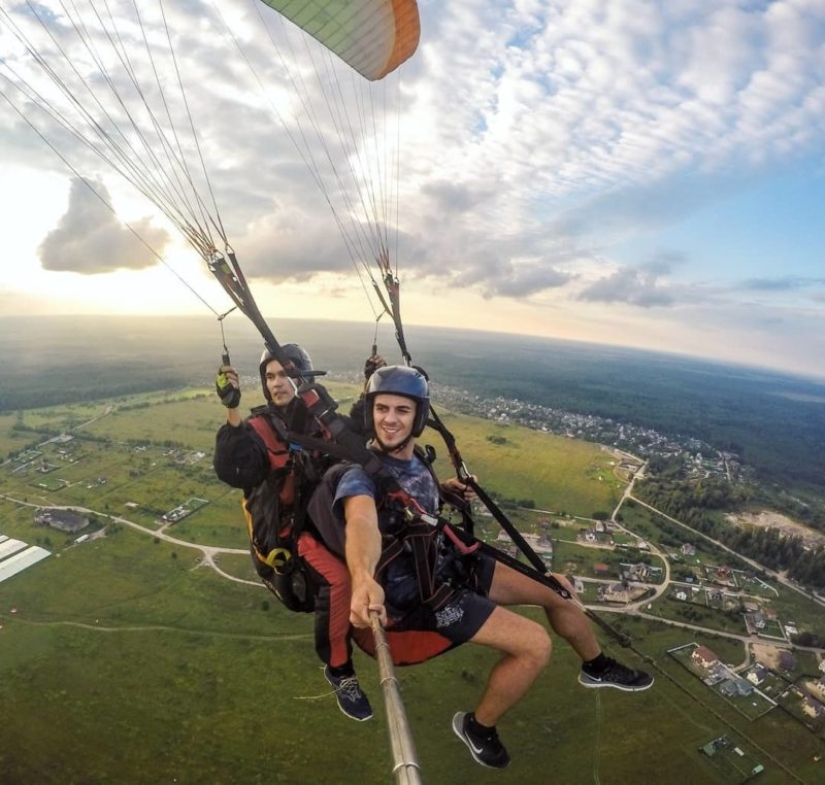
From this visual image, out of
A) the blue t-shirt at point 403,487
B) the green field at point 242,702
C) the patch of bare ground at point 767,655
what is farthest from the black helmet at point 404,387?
the patch of bare ground at point 767,655

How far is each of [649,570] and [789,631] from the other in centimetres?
848

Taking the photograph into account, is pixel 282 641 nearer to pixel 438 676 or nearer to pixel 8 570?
pixel 438 676

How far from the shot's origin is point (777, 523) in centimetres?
5397

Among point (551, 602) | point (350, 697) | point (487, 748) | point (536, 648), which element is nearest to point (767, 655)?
point (551, 602)

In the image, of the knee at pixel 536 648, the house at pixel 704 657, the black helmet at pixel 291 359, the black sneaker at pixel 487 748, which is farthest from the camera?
the house at pixel 704 657

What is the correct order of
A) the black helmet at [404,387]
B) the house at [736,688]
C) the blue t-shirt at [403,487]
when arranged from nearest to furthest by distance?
the blue t-shirt at [403,487]
the black helmet at [404,387]
the house at [736,688]

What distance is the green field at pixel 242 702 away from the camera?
69.8 ft

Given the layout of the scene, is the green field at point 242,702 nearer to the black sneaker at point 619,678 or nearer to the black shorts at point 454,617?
the black sneaker at point 619,678

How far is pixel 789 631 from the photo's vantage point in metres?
32.2

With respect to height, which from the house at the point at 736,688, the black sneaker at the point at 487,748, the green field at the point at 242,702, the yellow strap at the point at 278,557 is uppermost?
the yellow strap at the point at 278,557

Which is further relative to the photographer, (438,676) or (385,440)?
(438,676)

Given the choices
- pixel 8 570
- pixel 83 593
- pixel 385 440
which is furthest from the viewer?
pixel 8 570

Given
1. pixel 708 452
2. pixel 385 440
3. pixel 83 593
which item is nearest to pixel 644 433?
pixel 708 452

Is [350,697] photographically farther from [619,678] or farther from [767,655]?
[767,655]
